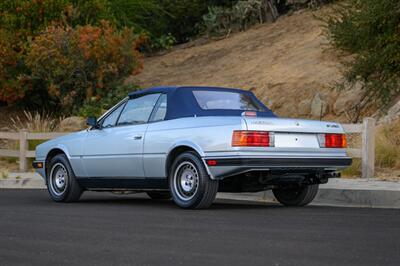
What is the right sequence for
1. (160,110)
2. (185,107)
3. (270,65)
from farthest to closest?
(270,65)
(160,110)
(185,107)

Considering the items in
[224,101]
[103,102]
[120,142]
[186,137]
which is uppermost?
[103,102]

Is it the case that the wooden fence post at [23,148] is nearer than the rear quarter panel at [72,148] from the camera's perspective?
No

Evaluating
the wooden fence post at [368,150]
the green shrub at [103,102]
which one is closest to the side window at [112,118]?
the wooden fence post at [368,150]

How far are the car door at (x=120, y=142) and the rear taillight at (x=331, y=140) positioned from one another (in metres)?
2.32

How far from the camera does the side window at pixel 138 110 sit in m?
12.0

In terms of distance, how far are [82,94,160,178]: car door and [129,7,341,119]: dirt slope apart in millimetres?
11677

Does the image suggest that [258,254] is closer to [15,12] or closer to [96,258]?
[96,258]

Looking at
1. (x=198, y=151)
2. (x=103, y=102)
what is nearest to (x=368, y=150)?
(x=198, y=151)

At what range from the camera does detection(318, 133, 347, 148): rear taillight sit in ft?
36.4

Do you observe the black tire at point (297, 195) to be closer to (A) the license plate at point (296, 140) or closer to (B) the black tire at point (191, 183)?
(A) the license plate at point (296, 140)

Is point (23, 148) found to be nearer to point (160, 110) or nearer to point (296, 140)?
point (160, 110)

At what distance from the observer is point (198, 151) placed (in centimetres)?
1073

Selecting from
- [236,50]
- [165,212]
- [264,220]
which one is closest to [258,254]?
[264,220]

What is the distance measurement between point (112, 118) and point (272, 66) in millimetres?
16475
